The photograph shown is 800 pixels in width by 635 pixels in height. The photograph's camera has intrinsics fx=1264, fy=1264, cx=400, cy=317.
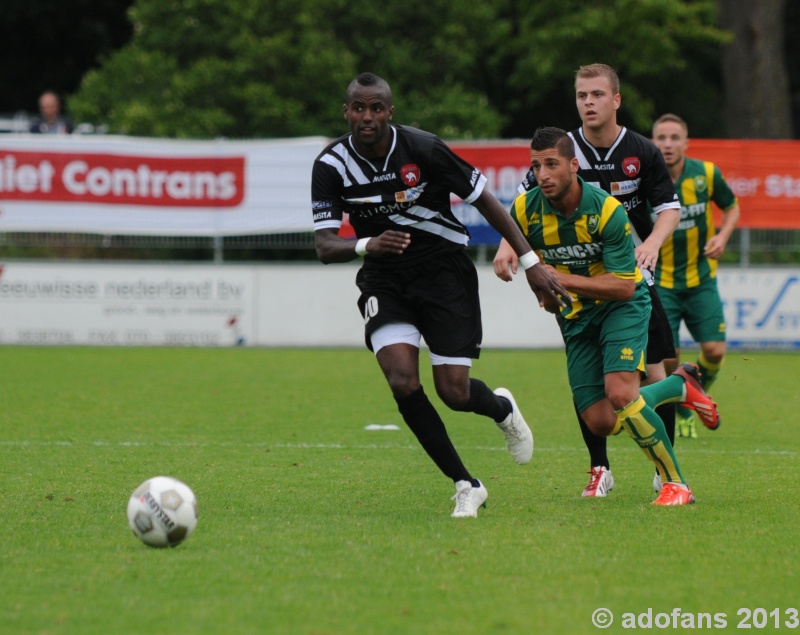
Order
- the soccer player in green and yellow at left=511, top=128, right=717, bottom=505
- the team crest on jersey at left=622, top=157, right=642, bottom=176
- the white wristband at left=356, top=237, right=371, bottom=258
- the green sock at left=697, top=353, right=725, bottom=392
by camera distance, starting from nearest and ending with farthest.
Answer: the white wristband at left=356, top=237, right=371, bottom=258
the soccer player in green and yellow at left=511, top=128, right=717, bottom=505
the team crest on jersey at left=622, top=157, right=642, bottom=176
the green sock at left=697, top=353, right=725, bottom=392

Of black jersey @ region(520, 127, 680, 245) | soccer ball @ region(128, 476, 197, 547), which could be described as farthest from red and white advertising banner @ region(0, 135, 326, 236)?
→ soccer ball @ region(128, 476, 197, 547)

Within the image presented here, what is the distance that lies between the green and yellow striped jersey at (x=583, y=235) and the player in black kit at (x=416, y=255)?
38cm

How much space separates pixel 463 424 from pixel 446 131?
11617 mm

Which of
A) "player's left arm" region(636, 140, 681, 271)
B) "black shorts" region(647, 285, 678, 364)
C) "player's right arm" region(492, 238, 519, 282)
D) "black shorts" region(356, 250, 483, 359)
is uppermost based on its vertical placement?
"player's left arm" region(636, 140, 681, 271)

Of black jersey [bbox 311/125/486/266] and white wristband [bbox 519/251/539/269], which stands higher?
black jersey [bbox 311/125/486/266]

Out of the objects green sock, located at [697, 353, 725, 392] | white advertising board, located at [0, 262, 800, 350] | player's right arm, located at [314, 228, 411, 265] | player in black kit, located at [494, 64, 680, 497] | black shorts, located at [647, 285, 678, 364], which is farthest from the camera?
white advertising board, located at [0, 262, 800, 350]

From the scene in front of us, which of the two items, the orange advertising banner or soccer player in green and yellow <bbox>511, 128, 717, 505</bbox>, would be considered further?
the orange advertising banner

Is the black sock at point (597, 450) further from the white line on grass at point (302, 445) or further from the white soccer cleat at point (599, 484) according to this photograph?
the white line on grass at point (302, 445)

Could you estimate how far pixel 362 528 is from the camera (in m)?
5.95

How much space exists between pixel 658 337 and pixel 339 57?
1675cm

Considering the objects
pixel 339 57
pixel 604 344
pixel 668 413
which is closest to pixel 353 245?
pixel 604 344

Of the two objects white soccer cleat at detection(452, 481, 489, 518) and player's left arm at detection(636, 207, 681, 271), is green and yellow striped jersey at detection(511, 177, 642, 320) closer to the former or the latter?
player's left arm at detection(636, 207, 681, 271)

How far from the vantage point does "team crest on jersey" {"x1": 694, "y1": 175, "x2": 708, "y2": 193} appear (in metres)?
10.0

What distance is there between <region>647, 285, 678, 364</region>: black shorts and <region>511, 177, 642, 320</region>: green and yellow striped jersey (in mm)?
662
